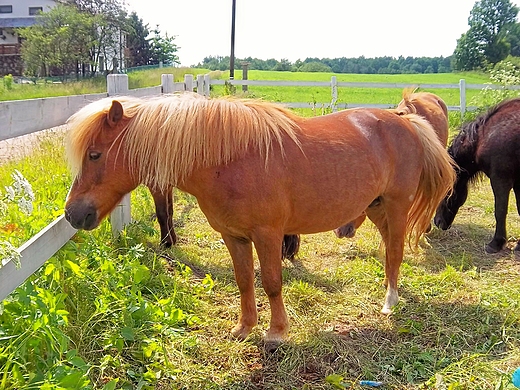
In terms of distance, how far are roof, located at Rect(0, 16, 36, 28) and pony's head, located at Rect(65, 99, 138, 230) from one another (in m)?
51.1

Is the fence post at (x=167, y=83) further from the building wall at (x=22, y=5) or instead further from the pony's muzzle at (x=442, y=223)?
the building wall at (x=22, y=5)

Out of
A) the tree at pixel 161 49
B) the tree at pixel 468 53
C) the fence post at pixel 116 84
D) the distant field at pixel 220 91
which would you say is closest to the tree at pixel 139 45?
the tree at pixel 161 49

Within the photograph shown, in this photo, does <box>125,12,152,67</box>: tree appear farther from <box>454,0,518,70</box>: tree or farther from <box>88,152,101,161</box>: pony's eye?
<box>88,152,101,161</box>: pony's eye

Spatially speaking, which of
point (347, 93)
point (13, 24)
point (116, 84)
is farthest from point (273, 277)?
point (13, 24)

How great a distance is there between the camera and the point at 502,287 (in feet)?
13.6

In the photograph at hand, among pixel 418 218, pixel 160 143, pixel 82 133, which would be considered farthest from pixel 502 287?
pixel 82 133

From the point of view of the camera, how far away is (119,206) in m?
4.19

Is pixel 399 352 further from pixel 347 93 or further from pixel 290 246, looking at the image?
pixel 347 93

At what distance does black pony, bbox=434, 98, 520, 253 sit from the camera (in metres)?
5.25

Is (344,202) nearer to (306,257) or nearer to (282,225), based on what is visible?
(282,225)

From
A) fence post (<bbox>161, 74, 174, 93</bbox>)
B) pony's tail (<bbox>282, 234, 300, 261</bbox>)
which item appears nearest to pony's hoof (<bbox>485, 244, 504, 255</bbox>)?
pony's tail (<bbox>282, 234, 300, 261</bbox>)

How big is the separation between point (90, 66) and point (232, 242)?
38.8 meters

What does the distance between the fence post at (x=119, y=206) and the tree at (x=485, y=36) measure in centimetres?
6033

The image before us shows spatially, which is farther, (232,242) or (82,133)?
(232,242)
